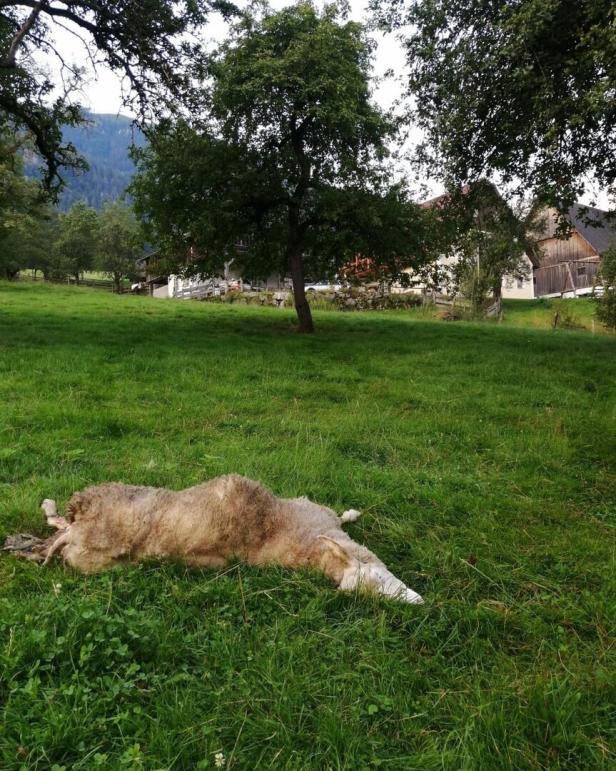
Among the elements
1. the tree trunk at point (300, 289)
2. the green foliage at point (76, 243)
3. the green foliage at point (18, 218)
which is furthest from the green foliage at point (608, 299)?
the green foliage at point (76, 243)

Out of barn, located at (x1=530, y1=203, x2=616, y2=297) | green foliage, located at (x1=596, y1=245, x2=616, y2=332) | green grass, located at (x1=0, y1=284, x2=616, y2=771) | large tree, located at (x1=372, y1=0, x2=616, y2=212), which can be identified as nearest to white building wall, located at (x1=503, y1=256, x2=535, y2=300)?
barn, located at (x1=530, y1=203, x2=616, y2=297)

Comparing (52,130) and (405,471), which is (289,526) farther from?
(52,130)

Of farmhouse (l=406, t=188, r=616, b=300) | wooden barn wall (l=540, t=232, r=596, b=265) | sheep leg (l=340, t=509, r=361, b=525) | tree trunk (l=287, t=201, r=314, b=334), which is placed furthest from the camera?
wooden barn wall (l=540, t=232, r=596, b=265)

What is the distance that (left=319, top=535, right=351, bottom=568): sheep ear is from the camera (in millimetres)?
3086

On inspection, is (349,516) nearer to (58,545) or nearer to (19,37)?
(58,545)

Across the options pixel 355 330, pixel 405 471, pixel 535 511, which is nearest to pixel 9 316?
pixel 355 330

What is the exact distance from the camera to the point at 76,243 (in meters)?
62.2

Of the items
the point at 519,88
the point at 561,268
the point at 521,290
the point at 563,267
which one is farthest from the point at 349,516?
the point at 561,268

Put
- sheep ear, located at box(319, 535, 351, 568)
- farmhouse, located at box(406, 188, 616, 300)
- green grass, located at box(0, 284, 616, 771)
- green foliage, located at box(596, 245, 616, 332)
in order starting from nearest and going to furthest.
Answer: green grass, located at box(0, 284, 616, 771), sheep ear, located at box(319, 535, 351, 568), green foliage, located at box(596, 245, 616, 332), farmhouse, located at box(406, 188, 616, 300)

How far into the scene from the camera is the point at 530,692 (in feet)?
7.36

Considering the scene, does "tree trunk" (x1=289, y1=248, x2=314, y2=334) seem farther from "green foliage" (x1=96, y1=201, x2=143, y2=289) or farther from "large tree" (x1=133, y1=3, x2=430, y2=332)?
"green foliage" (x1=96, y1=201, x2=143, y2=289)

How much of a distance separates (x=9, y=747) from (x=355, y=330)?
1642 cm

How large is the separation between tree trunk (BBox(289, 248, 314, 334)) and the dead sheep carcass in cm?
1343

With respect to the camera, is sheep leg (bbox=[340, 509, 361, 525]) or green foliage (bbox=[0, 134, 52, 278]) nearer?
sheep leg (bbox=[340, 509, 361, 525])
